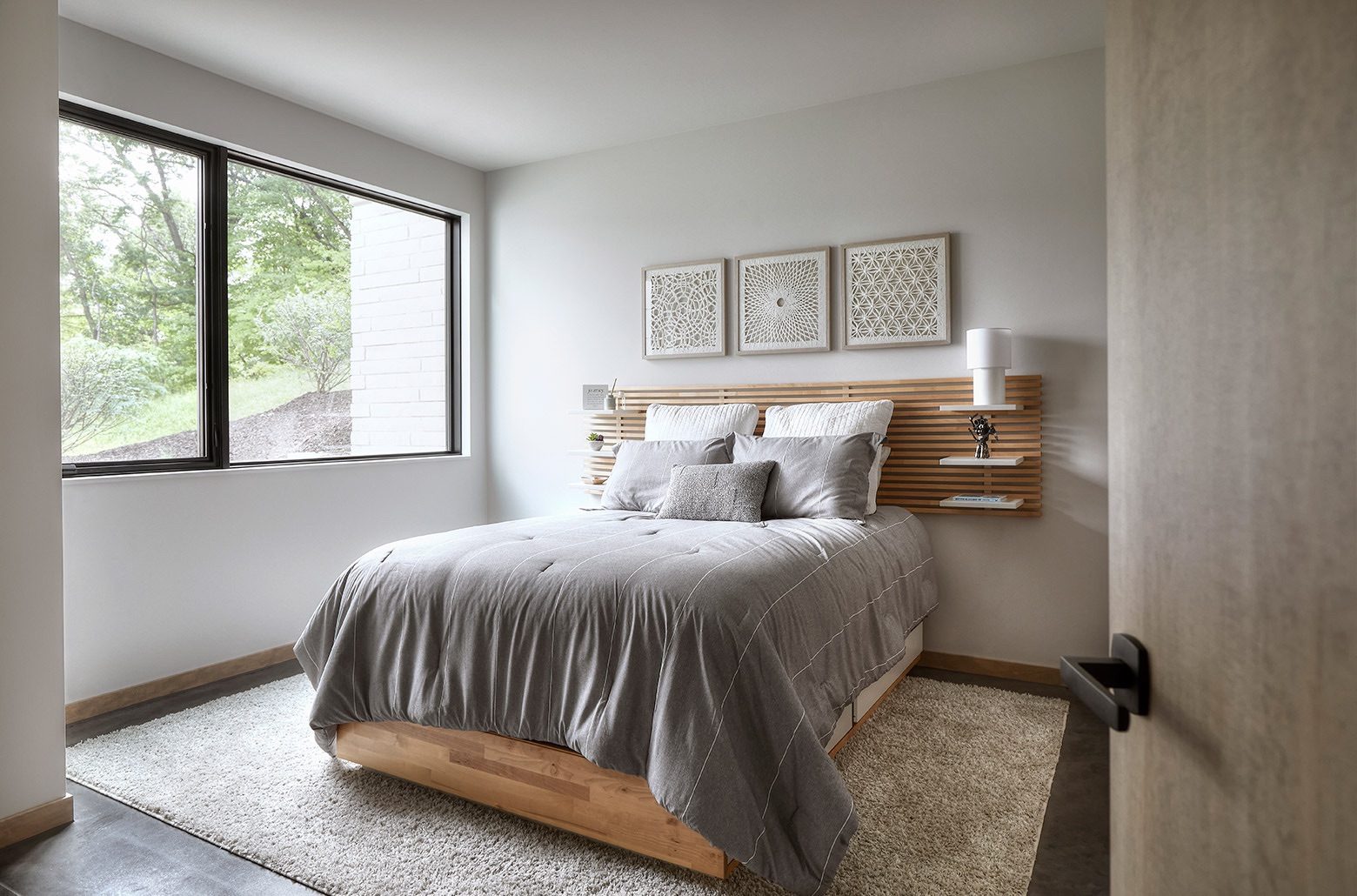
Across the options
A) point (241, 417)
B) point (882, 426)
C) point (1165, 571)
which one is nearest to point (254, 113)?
point (241, 417)

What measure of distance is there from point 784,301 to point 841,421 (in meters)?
0.84

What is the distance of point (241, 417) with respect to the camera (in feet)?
13.0

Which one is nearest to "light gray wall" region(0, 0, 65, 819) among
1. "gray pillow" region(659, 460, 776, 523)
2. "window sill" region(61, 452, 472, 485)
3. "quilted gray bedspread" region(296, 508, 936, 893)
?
"window sill" region(61, 452, 472, 485)

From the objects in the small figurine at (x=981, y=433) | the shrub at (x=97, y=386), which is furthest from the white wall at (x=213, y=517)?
the small figurine at (x=981, y=433)

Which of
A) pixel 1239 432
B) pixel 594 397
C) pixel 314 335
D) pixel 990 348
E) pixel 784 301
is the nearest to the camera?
pixel 1239 432

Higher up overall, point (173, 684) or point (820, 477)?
point (820, 477)

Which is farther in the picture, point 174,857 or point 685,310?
point 685,310

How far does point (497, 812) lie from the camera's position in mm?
2352

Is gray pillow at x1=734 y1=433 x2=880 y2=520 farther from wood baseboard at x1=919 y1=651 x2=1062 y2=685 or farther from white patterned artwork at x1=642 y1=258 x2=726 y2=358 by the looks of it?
white patterned artwork at x1=642 y1=258 x2=726 y2=358

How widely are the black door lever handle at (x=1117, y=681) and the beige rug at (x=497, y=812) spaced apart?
1515mm

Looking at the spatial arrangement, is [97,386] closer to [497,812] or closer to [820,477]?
[497,812]

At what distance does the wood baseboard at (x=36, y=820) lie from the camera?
7.29 feet

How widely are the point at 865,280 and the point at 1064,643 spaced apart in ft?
6.41

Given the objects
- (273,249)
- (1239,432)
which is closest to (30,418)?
(273,249)
